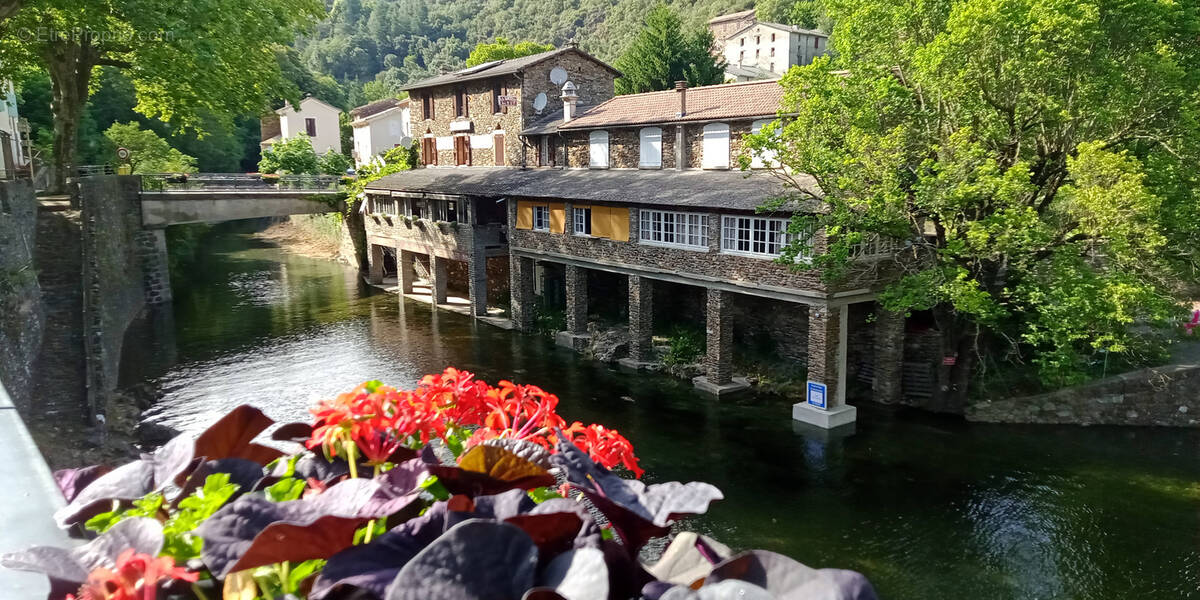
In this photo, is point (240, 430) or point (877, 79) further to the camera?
point (877, 79)

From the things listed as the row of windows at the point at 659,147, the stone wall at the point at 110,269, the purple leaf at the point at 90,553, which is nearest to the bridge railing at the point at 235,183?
the stone wall at the point at 110,269

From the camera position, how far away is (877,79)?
1808cm

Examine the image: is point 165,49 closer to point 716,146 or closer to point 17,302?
point 17,302

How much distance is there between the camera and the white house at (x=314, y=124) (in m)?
70.9

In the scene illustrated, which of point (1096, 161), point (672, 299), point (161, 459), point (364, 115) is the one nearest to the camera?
point (161, 459)

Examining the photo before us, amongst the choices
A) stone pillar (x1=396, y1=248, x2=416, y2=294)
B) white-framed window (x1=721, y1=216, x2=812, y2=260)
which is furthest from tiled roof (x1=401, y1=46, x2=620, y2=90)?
white-framed window (x1=721, y1=216, x2=812, y2=260)

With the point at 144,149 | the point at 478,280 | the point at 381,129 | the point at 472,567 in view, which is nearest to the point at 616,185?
the point at 478,280

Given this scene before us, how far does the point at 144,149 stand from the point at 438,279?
24.2m

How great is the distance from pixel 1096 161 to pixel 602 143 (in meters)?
16.9

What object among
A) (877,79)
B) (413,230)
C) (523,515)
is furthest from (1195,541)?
(413,230)

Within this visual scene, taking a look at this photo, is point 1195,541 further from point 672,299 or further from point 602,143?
point 602,143

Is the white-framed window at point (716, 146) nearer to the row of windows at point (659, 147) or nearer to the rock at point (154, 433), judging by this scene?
the row of windows at point (659, 147)

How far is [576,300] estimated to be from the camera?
27391 millimetres

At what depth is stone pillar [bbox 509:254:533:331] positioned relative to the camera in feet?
97.8
